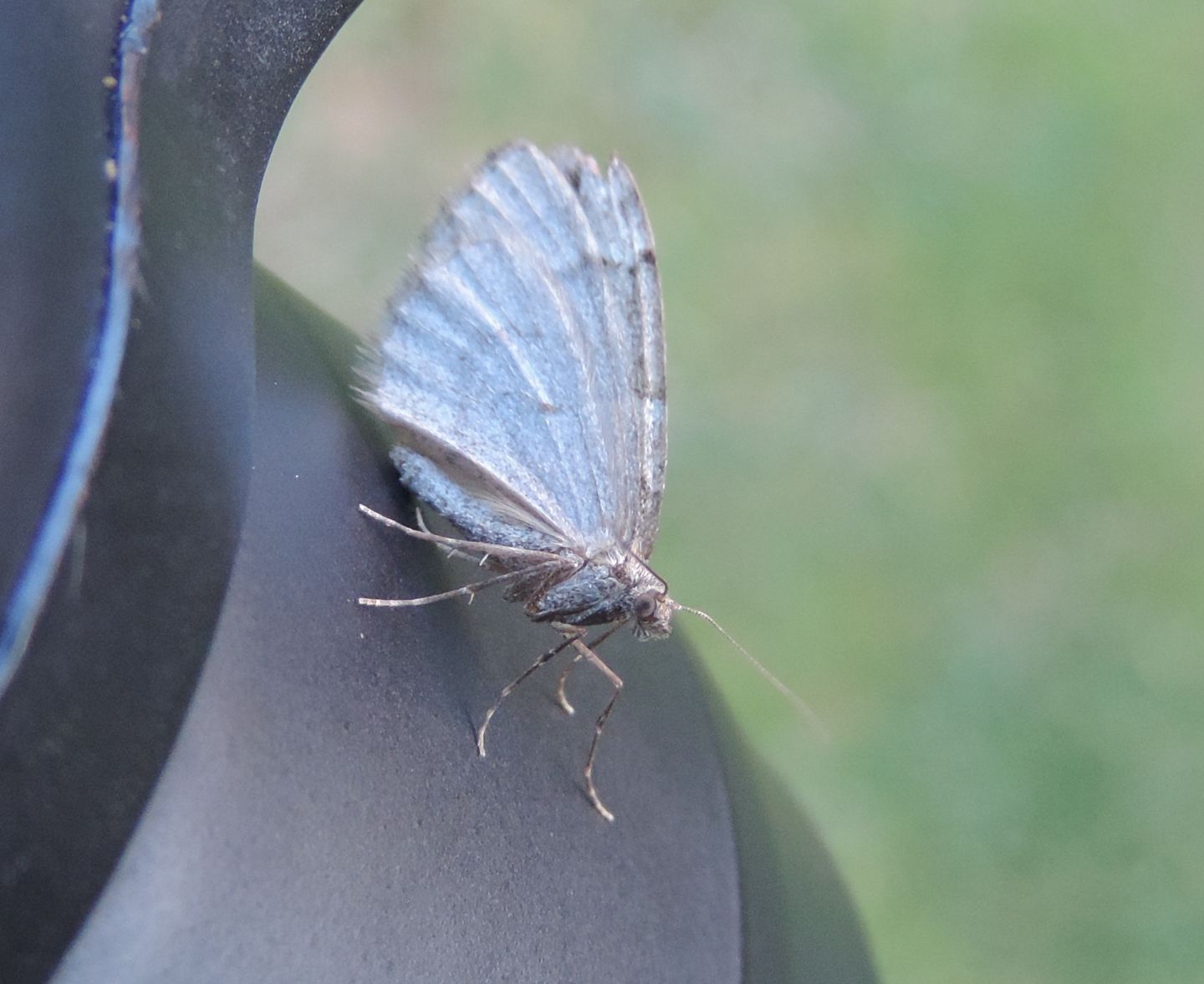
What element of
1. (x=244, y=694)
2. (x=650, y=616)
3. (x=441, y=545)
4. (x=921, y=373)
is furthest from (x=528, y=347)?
(x=921, y=373)

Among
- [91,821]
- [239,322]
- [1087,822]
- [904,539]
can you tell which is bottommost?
[1087,822]

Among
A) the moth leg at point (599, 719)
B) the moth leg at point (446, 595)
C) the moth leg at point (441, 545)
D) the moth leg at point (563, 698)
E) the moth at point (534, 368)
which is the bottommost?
the moth leg at point (599, 719)

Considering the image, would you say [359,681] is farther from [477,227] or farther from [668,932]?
[477,227]

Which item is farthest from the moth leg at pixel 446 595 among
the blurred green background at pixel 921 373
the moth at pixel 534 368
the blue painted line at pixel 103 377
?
the blurred green background at pixel 921 373

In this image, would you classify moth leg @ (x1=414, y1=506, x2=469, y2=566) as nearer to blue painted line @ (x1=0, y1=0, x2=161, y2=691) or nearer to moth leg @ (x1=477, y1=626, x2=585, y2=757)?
moth leg @ (x1=477, y1=626, x2=585, y2=757)

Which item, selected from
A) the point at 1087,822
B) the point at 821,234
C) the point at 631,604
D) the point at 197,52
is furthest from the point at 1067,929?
the point at 197,52

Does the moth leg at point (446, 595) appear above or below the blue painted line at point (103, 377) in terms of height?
below

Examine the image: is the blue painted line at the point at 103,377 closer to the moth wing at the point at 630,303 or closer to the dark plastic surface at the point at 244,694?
the dark plastic surface at the point at 244,694
